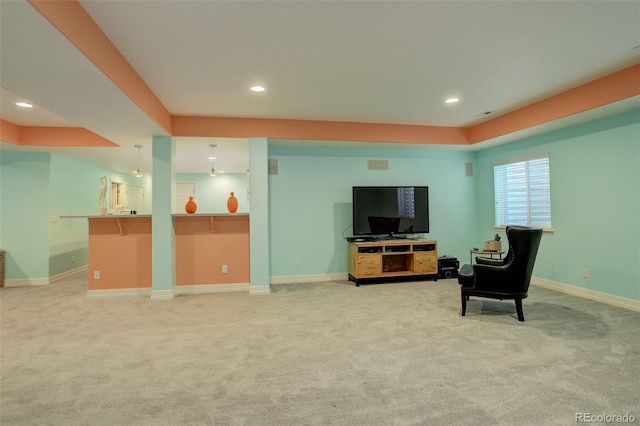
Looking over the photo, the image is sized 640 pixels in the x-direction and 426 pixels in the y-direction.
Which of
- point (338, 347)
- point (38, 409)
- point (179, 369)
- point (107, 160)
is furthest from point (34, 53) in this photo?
point (107, 160)

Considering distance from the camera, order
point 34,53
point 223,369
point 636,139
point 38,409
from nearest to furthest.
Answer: point 38,409 → point 34,53 → point 223,369 → point 636,139

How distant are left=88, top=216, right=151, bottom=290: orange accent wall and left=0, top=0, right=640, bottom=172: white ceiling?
1367 millimetres

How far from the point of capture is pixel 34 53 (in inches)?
83.4

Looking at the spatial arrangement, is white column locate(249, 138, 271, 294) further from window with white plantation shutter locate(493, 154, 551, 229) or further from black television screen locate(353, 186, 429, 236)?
window with white plantation shutter locate(493, 154, 551, 229)

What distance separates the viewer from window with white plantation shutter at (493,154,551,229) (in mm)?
4746

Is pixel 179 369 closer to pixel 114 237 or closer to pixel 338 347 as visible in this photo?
pixel 338 347

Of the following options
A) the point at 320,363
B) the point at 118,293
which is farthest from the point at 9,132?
the point at 320,363

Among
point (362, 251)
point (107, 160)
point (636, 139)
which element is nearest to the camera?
point (636, 139)

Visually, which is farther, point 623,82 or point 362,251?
point 362,251

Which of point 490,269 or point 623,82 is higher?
point 623,82

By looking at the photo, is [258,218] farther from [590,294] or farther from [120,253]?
[590,294]

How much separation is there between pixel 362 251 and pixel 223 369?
10.1ft

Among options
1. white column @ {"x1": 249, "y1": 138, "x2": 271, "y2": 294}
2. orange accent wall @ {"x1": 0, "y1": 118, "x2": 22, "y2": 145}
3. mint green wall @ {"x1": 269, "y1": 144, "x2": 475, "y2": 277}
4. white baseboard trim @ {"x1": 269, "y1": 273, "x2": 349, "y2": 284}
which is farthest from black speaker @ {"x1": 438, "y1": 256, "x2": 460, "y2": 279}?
orange accent wall @ {"x1": 0, "y1": 118, "x2": 22, "y2": 145}

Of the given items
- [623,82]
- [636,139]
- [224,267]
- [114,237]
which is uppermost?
[623,82]
